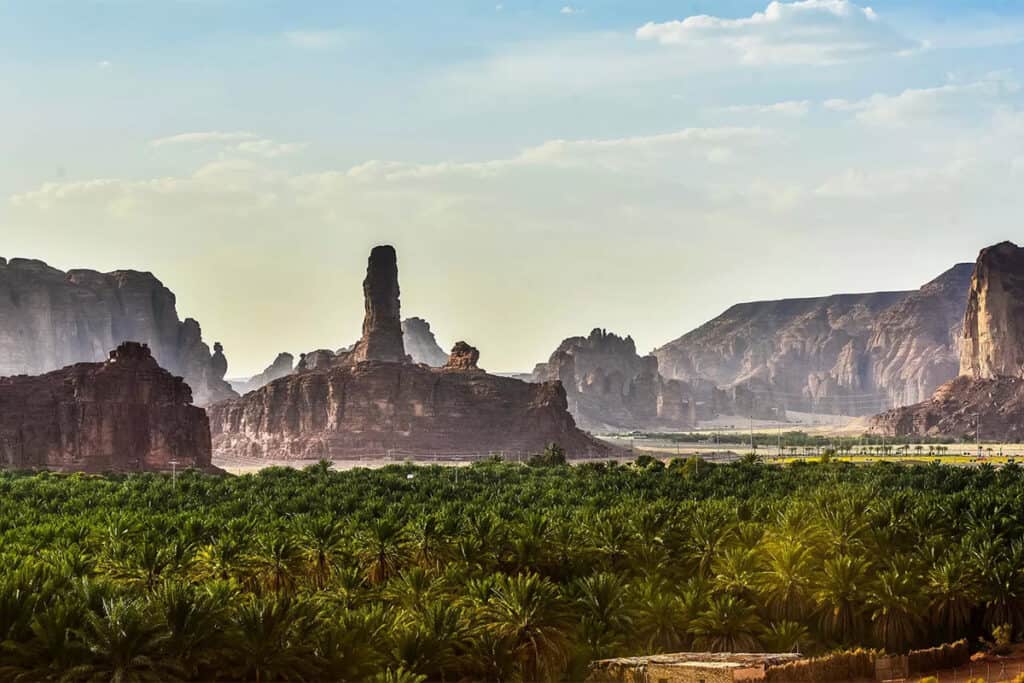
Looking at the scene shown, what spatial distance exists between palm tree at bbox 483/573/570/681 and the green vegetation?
0.21 ft

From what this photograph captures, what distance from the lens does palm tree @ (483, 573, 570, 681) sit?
3781 centimetres

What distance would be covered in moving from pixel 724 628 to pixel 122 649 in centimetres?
2141

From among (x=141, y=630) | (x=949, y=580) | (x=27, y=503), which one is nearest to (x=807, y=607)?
(x=949, y=580)

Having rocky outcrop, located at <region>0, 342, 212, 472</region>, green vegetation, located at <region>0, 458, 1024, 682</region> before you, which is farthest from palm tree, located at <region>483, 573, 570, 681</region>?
rocky outcrop, located at <region>0, 342, 212, 472</region>

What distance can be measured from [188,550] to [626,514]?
20789 mm

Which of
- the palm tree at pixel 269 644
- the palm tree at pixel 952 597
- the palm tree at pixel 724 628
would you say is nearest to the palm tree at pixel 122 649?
the palm tree at pixel 269 644

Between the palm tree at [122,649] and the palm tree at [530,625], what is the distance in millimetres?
10982

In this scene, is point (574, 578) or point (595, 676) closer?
point (595, 676)

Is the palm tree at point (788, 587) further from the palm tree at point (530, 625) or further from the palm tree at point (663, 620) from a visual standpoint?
the palm tree at point (530, 625)

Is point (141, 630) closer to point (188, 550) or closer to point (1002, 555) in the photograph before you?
point (188, 550)

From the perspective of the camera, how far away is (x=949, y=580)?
46.8 metres

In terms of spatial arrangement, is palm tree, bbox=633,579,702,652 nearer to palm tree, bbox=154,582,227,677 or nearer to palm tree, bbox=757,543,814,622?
palm tree, bbox=757,543,814,622

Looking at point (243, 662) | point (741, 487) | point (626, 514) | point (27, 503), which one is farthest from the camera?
point (741, 487)

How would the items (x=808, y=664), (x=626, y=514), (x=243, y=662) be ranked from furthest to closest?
(x=626, y=514)
(x=808, y=664)
(x=243, y=662)
